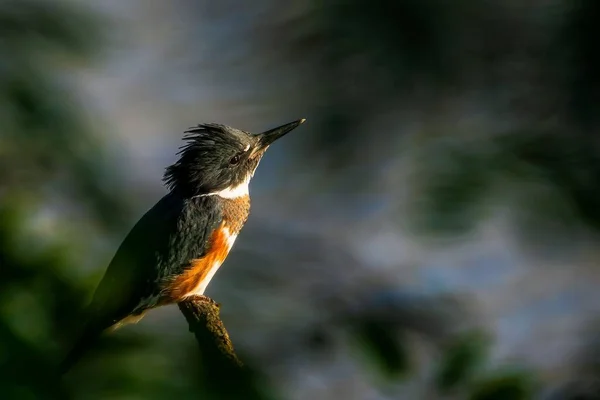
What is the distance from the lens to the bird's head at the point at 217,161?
4793 millimetres

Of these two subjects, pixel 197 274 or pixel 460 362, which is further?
pixel 197 274

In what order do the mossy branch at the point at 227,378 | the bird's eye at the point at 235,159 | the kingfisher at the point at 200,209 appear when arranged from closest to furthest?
the mossy branch at the point at 227,378, the kingfisher at the point at 200,209, the bird's eye at the point at 235,159

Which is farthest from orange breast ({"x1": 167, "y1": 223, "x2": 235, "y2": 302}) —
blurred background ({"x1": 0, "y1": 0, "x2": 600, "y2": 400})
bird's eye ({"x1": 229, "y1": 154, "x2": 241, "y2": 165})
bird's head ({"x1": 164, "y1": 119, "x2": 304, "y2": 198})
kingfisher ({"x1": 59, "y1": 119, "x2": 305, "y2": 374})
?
blurred background ({"x1": 0, "y1": 0, "x2": 600, "y2": 400})

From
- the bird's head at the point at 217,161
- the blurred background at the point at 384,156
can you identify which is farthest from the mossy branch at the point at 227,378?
the bird's head at the point at 217,161

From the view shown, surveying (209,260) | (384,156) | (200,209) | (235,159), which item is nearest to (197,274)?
(209,260)

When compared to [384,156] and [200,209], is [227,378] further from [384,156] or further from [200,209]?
[200,209]

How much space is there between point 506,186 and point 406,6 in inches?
17.6

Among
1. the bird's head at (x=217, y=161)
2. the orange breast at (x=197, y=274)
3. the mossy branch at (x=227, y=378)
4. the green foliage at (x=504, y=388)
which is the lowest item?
the mossy branch at (x=227, y=378)

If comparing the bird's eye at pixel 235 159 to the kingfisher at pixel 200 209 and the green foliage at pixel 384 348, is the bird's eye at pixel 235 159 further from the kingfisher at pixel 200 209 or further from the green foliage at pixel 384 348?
the green foliage at pixel 384 348

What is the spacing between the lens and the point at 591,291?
319 cm

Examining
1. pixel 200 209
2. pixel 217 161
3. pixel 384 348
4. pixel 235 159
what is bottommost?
pixel 384 348

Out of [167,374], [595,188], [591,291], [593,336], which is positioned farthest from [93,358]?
[591,291]

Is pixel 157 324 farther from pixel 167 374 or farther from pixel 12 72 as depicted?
pixel 12 72

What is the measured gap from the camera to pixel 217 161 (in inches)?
197
